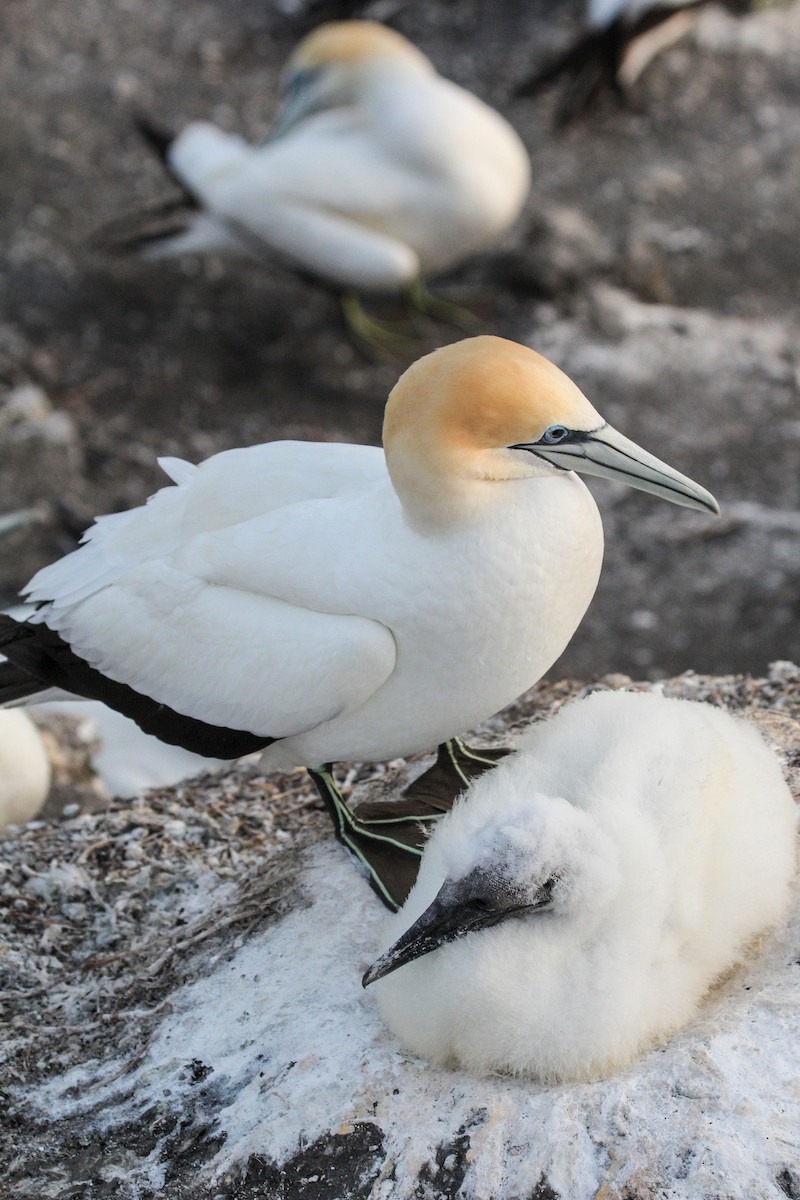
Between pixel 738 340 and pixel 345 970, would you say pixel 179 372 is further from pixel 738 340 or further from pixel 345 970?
pixel 345 970

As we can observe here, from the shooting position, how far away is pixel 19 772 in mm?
4117

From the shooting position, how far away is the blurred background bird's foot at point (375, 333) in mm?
7465

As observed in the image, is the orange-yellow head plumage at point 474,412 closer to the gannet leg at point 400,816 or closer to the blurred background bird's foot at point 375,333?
the gannet leg at point 400,816

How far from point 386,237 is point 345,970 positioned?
5175 mm

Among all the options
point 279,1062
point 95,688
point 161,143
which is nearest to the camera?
point 279,1062

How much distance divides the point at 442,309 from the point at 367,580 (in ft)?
16.8

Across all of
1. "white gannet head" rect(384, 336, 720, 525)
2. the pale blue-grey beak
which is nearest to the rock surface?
the pale blue-grey beak

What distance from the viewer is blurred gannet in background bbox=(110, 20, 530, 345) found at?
725 centimetres

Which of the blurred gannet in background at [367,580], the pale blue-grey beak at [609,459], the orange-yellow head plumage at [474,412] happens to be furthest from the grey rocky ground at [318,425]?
the orange-yellow head plumage at [474,412]

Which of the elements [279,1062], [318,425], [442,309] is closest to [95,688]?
[279,1062]

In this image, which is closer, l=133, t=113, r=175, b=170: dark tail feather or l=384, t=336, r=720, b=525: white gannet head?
l=384, t=336, r=720, b=525: white gannet head

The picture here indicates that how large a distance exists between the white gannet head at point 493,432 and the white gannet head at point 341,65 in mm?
5232

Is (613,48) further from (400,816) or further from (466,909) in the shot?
(466,909)

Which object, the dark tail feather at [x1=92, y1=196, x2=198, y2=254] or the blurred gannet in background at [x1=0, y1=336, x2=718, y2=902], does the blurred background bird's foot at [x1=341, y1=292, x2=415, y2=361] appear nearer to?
the dark tail feather at [x1=92, y1=196, x2=198, y2=254]
